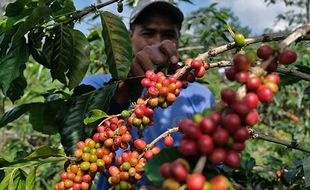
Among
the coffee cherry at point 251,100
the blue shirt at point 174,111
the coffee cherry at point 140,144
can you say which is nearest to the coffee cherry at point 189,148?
the coffee cherry at point 251,100

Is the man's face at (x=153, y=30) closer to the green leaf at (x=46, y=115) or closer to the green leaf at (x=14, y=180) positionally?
the green leaf at (x=46, y=115)

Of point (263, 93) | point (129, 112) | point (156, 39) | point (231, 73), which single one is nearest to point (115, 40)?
point (129, 112)

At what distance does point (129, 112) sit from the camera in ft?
3.67

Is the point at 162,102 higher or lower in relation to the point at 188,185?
lower

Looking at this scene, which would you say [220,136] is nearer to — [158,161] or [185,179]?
[185,179]

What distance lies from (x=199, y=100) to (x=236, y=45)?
1.44 meters

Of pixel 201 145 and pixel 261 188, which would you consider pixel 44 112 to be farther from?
pixel 261 188

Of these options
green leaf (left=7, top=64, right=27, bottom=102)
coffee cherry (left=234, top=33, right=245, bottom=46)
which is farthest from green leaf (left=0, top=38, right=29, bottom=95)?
coffee cherry (left=234, top=33, right=245, bottom=46)

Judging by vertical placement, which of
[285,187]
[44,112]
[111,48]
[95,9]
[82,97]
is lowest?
[285,187]

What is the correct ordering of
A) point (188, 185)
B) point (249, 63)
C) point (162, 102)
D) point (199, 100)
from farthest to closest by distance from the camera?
point (199, 100) → point (162, 102) → point (249, 63) → point (188, 185)

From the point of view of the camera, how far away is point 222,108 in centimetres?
68

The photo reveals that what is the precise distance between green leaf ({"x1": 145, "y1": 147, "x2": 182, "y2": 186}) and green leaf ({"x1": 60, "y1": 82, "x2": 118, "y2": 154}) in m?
0.59

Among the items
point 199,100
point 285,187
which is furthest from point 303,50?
point 285,187

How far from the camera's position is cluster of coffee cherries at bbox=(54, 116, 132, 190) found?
1.04 metres
